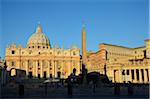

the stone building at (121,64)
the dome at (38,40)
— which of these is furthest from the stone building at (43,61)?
the dome at (38,40)

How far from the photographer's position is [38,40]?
276ft

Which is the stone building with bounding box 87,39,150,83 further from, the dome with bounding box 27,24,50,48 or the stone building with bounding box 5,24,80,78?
the dome with bounding box 27,24,50,48

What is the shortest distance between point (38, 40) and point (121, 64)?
33718 millimetres

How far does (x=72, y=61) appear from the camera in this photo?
7494cm

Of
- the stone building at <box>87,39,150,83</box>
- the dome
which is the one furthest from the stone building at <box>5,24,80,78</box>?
the dome

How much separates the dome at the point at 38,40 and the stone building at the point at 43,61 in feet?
33.7

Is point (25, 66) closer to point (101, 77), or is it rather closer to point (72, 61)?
point (72, 61)

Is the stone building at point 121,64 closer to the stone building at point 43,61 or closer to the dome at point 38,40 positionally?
the stone building at point 43,61

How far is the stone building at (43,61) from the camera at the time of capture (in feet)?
238

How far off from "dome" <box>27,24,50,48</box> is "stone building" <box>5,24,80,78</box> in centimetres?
1026

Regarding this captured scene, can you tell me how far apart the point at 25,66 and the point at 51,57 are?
7.48m

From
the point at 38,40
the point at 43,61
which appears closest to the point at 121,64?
the point at 43,61

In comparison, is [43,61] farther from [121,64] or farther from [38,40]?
[121,64]

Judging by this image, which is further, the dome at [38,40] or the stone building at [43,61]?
the dome at [38,40]
